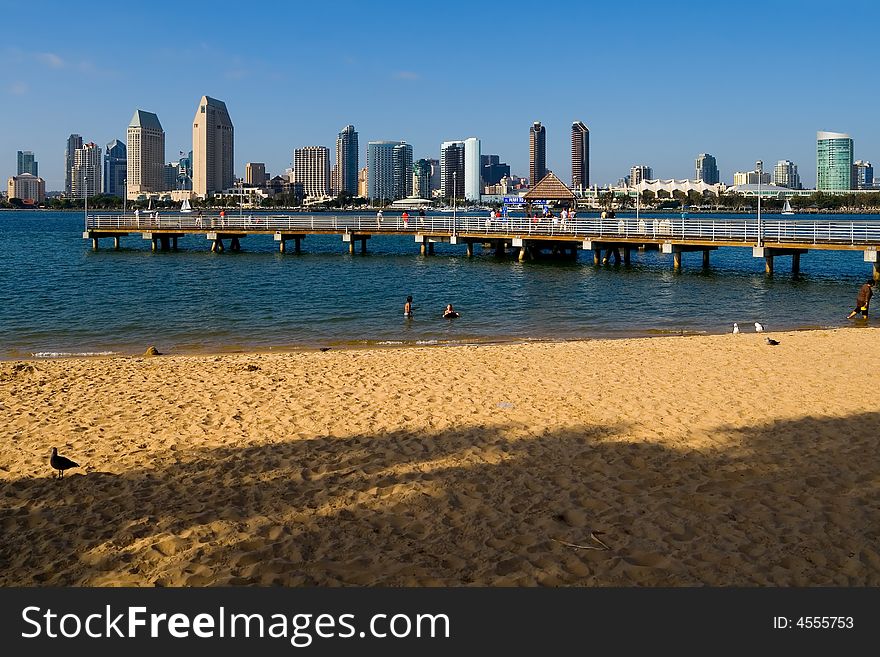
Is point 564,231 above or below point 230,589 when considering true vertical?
above

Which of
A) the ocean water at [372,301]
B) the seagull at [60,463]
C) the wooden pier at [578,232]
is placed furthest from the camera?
the wooden pier at [578,232]

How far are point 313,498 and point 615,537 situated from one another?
9.27 ft

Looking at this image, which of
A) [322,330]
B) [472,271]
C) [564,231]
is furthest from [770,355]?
[564,231]

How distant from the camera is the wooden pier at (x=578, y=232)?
38281mm

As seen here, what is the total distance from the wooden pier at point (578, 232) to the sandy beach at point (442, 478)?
85.7 ft

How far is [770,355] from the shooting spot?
16016 millimetres

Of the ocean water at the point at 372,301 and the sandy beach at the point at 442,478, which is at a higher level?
the ocean water at the point at 372,301

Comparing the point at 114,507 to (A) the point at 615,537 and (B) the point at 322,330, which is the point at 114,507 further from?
(B) the point at 322,330

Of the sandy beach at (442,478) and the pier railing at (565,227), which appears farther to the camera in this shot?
the pier railing at (565,227)

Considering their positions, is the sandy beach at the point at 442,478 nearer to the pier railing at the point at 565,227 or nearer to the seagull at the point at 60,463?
the seagull at the point at 60,463

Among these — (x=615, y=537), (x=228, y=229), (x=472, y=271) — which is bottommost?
(x=615, y=537)

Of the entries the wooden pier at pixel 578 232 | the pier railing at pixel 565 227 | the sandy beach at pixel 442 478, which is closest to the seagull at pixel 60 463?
the sandy beach at pixel 442 478

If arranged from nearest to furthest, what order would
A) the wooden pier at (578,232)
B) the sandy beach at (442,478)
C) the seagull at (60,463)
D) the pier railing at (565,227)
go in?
A: the sandy beach at (442,478), the seagull at (60,463), the wooden pier at (578,232), the pier railing at (565,227)

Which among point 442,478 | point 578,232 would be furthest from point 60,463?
point 578,232
